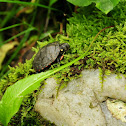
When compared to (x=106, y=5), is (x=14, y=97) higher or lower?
lower

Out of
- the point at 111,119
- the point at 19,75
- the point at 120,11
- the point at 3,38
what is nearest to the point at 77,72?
the point at 111,119

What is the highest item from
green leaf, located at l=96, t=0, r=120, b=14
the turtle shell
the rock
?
green leaf, located at l=96, t=0, r=120, b=14

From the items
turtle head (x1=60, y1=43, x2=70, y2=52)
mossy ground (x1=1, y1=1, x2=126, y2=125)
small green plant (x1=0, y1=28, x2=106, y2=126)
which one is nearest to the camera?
small green plant (x1=0, y1=28, x2=106, y2=126)

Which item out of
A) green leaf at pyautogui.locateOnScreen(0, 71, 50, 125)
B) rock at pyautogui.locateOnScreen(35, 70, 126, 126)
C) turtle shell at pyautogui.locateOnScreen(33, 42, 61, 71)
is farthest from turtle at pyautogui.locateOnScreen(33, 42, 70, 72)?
green leaf at pyautogui.locateOnScreen(0, 71, 50, 125)

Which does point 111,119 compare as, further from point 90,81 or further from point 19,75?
point 19,75

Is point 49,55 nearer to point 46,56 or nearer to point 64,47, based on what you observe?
point 46,56

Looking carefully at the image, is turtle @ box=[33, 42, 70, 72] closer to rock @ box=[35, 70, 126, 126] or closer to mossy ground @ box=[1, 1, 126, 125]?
mossy ground @ box=[1, 1, 126, 125]

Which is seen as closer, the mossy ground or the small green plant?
the small green plant

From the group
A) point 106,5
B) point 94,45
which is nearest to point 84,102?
point 94,45

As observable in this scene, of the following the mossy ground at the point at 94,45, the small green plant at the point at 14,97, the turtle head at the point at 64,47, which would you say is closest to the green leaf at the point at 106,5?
the mossy ground at the point at 94,45
